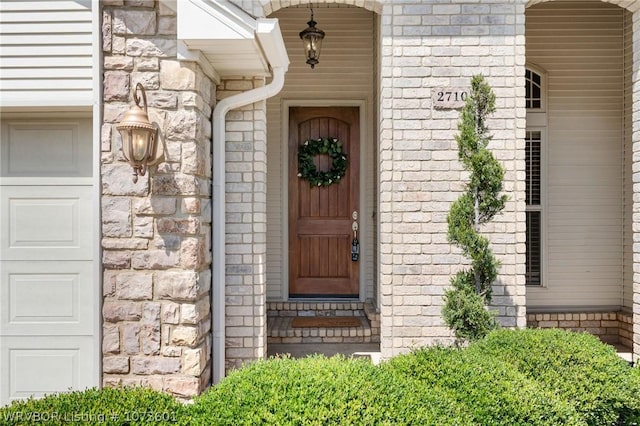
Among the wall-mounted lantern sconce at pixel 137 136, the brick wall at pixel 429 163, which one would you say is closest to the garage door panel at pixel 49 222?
the wall-mounted lantern sconce at pixel 137 136

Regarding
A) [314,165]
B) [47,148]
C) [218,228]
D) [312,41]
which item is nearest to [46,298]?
[47,148]

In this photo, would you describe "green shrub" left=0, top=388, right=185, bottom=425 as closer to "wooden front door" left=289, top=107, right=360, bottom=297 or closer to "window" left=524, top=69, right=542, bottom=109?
"wooden front door" left=289, top=107, right=360, bottom=297

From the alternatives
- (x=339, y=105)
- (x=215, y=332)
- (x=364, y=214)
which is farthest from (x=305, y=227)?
(x=215, y=332)

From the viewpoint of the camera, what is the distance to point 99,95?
2.96 metres

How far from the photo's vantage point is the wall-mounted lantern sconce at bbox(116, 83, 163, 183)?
2785 mm

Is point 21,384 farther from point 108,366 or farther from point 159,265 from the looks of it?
point 159,265

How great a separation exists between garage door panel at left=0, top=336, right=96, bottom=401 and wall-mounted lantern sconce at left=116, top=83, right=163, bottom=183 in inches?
51.3

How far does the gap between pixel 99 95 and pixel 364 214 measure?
3.13 meters

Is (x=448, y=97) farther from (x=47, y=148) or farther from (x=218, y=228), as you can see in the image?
(x=47, y=148)

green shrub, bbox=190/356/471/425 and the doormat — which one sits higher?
green shrub, bbox=190/356/471/425

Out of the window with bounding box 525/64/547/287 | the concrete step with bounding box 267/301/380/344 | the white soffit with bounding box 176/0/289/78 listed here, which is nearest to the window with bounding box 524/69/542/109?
the window with bounding box 525/64/547/287

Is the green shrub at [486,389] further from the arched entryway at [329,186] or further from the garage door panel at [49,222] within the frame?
the arched entryway at [329,186]

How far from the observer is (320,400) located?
196 cm

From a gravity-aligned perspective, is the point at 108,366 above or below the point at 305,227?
below
